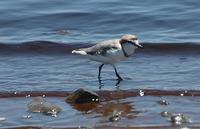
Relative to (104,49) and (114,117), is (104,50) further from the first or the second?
(114,117)

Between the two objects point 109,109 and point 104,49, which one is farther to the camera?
point 104,49

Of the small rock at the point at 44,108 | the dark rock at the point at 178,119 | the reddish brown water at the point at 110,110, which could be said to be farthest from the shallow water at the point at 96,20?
the dark rock at the point at 178,119

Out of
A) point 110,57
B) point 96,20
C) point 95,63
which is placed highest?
point 96,20

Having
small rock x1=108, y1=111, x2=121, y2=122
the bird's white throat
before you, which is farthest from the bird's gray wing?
small rock x1=108, y1=111, x2=121, y2=122

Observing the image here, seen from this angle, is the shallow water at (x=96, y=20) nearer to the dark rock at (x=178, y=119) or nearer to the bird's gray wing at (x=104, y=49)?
the bird's gray wing at (x=104, y=49)

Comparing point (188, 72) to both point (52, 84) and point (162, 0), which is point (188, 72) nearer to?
point (52, 84)

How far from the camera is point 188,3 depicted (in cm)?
1506

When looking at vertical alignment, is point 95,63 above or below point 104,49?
below

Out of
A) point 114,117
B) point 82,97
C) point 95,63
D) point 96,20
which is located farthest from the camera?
point 96,20

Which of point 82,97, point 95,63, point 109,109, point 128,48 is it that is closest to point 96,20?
point 95,63

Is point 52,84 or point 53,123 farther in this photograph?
point 52,84

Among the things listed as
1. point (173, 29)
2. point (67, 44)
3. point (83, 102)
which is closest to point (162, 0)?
point (173, 29)

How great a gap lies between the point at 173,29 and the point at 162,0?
2277 millimetres

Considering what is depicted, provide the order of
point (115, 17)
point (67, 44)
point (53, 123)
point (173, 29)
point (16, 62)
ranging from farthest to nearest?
point (115, 17) → point (173, 29) → point (67, 44) → point (16, 62) → point (53, 123)
